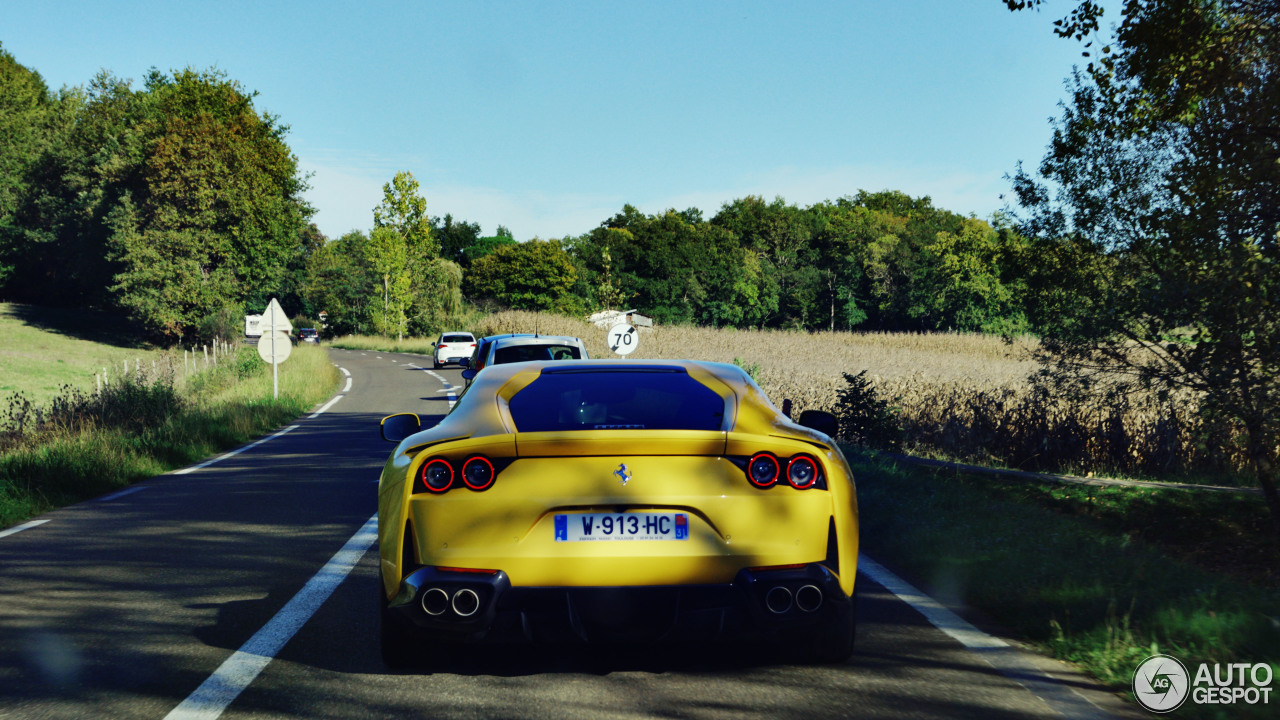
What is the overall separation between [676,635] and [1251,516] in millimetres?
8011

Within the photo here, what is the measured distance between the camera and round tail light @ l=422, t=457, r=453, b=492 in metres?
4.18

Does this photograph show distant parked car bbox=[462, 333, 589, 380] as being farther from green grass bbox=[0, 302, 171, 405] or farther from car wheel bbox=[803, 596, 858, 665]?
green grass bbox=[0, 302, 171, 405]

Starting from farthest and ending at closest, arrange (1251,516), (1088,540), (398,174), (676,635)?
(398,174) < (1251,516) < (1088,540) < (676,635)

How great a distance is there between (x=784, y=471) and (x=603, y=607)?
897mm

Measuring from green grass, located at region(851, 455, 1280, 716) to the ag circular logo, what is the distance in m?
0.05

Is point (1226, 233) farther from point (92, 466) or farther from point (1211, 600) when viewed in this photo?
point (92, 466)

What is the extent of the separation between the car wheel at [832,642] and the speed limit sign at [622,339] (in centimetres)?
1908

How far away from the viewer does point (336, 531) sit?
8.27m

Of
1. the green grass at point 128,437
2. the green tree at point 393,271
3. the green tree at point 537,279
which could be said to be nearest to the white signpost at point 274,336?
the green grass at point 128,437

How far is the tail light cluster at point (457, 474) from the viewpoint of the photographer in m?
4.14

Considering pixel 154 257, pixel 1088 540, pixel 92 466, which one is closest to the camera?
pixel 1088 540

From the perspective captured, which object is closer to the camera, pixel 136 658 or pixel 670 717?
pixel 670 717

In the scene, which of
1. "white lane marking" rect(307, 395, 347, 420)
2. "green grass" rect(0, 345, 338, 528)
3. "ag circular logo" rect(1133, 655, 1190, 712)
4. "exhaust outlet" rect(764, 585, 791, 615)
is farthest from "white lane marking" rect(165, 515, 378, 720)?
"white lane marking" rect(307, 395, 347, 420)

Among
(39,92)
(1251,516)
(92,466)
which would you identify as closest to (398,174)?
(39,92)
